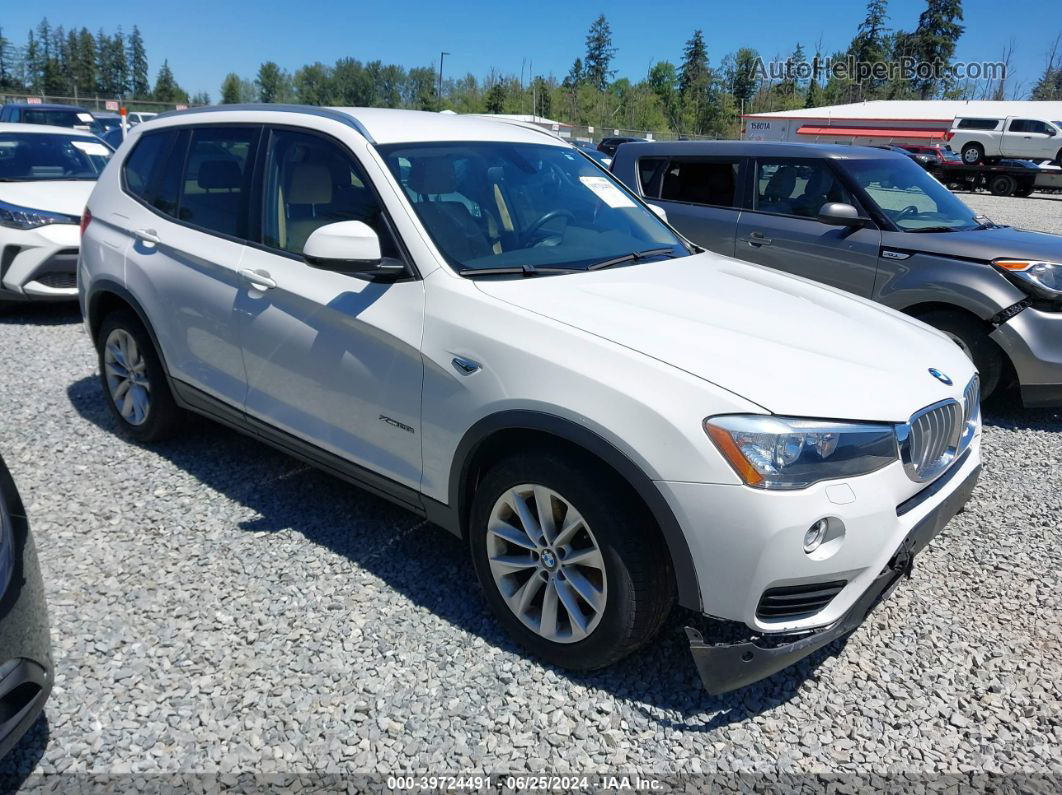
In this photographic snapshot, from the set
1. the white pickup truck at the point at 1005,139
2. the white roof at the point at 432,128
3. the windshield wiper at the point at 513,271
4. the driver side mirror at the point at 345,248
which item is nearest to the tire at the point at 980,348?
the white roof at the point at 432,128

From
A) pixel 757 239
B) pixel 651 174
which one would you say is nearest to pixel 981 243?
pixel 757 239

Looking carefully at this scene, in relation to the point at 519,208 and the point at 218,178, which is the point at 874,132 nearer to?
the point at 519,208

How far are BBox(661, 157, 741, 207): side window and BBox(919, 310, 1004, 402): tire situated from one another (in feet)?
6.77

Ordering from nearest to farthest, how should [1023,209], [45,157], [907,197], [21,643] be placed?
[21,643], [907,197], [45,157], [1023,209]

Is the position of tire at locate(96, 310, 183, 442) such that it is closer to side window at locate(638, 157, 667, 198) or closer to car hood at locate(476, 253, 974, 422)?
car hood at locate(476, 253, 974, 422)

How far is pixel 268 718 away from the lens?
8.35 feet

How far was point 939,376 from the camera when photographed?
277 centimetres

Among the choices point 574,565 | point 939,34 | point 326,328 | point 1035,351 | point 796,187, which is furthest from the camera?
point 939,34

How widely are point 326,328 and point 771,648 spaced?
2.02 meters

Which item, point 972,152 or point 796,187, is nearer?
point 796,187

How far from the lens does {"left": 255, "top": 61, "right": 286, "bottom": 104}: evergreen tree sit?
313ft

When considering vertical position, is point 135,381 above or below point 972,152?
below

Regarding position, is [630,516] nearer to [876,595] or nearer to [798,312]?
[876,595]

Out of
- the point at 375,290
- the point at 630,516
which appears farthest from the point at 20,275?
the point at 630,516
